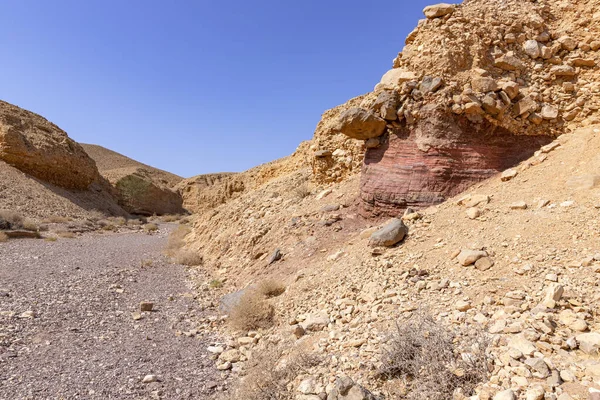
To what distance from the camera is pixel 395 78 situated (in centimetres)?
725

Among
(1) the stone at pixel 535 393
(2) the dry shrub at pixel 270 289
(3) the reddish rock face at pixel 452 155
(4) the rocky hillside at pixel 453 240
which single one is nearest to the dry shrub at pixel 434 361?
(4) the rocky hillside at pixel 453 240

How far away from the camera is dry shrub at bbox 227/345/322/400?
11.0ft

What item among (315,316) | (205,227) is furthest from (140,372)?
(205,227)

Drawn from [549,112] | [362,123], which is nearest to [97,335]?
[362,123]

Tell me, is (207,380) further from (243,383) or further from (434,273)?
(434,273)

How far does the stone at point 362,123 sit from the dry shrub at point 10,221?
50.7 ft

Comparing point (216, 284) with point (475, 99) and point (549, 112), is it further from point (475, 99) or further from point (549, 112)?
point (549, 112)

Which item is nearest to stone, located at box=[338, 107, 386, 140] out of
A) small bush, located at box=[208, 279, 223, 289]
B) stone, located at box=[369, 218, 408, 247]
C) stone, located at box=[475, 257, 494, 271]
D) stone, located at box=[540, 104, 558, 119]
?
stone, located at box=[369, 218, 408, 247]

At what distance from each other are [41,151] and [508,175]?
29.7 meters

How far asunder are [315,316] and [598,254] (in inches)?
120

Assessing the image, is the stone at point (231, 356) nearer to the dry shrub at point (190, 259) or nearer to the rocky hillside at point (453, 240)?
the rocky hillside at point (453, 240)

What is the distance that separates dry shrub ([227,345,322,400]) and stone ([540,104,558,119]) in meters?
5.67

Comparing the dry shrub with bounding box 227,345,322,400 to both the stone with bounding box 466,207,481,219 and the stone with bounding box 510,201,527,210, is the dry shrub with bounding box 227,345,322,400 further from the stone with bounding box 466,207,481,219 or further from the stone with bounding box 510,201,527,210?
the stone with bounding box 510,201,527,210

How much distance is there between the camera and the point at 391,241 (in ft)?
17.7
